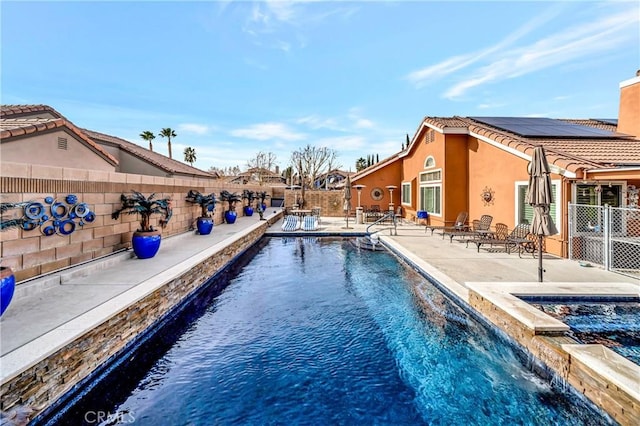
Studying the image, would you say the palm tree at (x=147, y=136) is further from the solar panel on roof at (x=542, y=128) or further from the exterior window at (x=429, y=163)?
the solar panel on roof at (x=542, y=128)

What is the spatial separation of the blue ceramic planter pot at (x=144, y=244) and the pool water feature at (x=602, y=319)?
28.9 ft

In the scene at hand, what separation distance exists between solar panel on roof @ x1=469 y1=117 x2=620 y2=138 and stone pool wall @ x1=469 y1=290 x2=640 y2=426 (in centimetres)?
984

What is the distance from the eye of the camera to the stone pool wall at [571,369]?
3131 millimetres

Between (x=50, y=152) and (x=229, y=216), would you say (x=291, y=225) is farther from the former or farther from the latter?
(x=50, y=152)

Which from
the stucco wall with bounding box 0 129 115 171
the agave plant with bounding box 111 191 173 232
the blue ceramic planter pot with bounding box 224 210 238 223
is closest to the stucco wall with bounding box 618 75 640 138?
the agave plant with bounding box 111 191 173 232

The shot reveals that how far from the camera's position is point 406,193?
72.1 ft

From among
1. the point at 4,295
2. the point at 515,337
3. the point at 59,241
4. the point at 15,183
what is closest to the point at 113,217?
the point at 59,241

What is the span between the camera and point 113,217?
8000 millimetres

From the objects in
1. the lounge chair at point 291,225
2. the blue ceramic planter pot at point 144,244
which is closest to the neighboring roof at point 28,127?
the blue ceramic planter pot at point 144,244

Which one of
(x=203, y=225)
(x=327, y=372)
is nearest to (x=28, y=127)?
(x=203, y=225)

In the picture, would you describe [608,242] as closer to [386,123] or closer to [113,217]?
[113,217]

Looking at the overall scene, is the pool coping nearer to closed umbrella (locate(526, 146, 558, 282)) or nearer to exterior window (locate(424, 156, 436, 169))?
closed umbrella (locate(526, 146, 558, 282))

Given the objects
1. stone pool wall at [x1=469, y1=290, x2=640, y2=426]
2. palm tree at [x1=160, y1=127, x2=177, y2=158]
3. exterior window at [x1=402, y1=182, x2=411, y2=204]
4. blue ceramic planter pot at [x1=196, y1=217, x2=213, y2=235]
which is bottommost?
stone pool wall at [x1=469, y1=290, x2=640, y2=426]

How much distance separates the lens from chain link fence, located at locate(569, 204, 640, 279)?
307 inches
